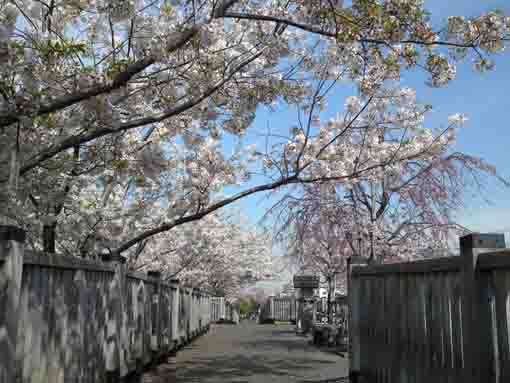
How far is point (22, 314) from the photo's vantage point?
3.51 m

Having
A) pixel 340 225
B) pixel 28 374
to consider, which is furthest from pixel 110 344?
pixel 340 225

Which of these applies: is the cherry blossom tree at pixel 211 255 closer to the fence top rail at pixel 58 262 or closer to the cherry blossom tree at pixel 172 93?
the cherry blossom tree at pixel 172 93

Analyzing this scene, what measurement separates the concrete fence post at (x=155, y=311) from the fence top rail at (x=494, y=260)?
6.70m

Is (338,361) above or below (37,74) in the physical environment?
below

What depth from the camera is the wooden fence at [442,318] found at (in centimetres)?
323

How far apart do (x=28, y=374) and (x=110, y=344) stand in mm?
2618

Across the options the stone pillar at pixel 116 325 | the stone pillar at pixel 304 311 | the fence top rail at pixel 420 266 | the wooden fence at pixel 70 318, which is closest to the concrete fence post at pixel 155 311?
the wooden fence at pixel 70 318

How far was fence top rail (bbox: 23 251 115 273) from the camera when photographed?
379cm

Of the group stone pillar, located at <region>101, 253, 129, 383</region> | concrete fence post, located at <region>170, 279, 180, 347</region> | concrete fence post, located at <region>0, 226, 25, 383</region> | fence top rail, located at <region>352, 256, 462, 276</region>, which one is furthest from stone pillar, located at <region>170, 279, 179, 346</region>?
concrete fence post, located at <region>0, 226, 25, 383</region>

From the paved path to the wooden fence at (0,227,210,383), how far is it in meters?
0.69

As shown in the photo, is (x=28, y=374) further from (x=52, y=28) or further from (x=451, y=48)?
(x=451, y=48)

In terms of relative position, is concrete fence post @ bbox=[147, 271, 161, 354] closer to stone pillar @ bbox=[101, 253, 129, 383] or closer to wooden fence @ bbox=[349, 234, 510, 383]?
stone pillar @ bbox=[101, 253, 129, 383]

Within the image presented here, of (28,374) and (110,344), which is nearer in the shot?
(28,374)

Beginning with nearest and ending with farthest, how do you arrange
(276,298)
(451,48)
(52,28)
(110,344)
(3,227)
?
(3,227), (451,48), (110,344), (52,28), (276,298)
